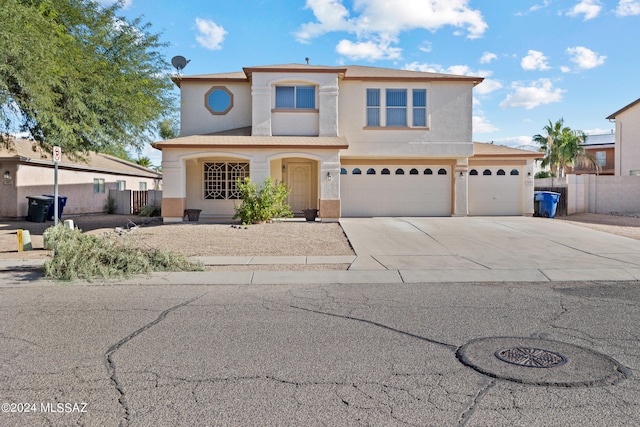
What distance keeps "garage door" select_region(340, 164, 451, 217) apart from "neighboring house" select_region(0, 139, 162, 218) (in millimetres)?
11506

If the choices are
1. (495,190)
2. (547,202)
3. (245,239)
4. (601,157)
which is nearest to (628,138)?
(547,202)

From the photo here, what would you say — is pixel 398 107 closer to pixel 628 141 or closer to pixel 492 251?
pixel 492 251

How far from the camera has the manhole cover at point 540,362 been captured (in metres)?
4.74

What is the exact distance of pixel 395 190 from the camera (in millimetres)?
24172

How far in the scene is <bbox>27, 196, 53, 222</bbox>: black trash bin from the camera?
23.9 m

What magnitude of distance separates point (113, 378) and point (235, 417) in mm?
1492

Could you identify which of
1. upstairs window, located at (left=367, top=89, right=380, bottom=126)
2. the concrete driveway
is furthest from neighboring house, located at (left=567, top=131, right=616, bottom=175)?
the concrete driveway

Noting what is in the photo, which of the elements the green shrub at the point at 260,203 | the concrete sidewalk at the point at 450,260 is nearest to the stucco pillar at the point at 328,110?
the green shrub at the point at 260,203

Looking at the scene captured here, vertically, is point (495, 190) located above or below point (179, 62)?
below

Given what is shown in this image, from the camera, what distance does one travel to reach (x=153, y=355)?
5.46 m

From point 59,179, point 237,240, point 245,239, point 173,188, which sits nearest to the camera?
point 237,240

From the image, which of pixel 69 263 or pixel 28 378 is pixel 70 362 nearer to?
pixel 28 378

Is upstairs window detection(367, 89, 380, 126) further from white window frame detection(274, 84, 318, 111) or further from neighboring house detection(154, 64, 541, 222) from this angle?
white window frame detection(274, 84, 318, 111)

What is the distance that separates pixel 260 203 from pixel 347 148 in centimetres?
465
